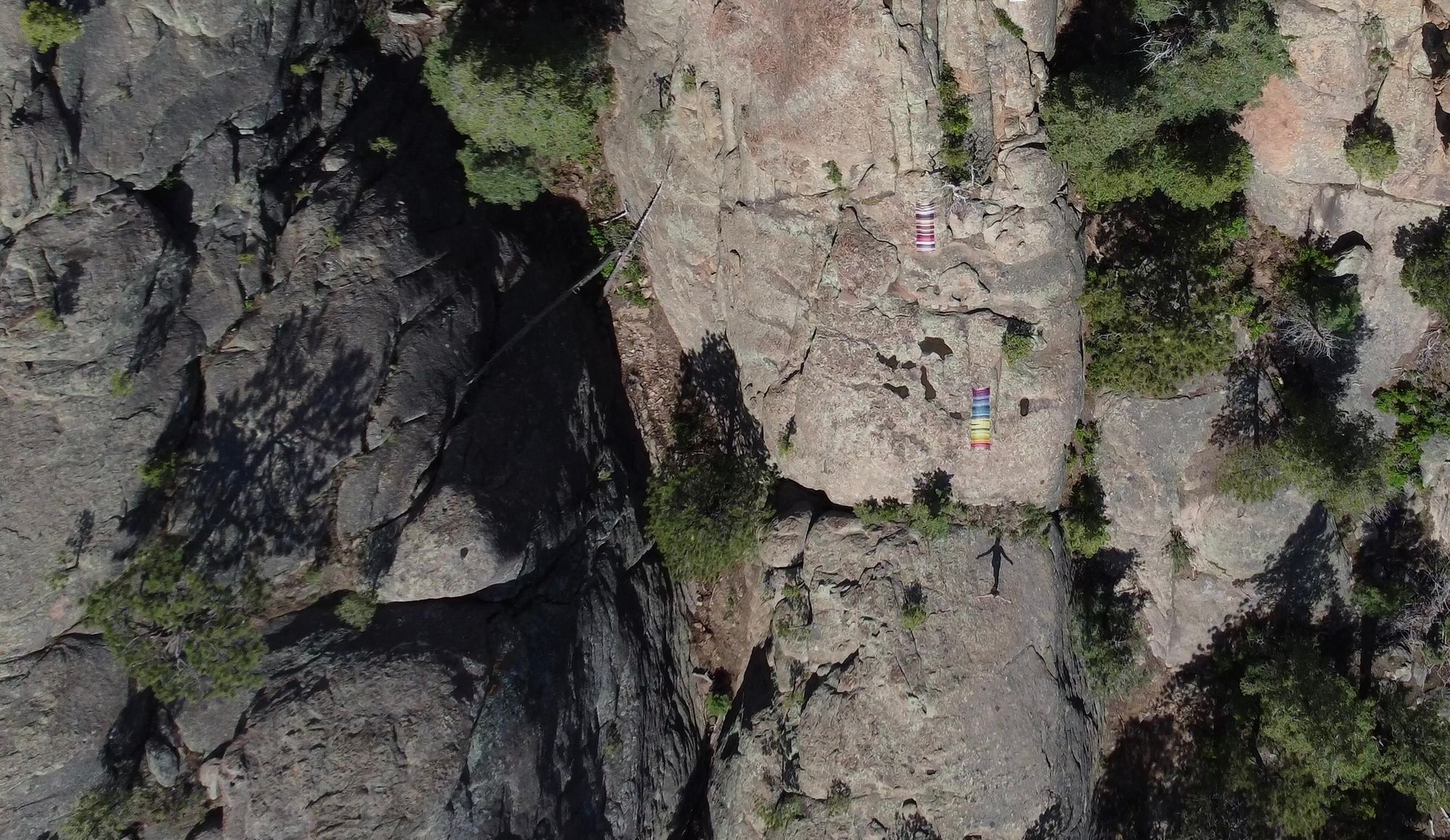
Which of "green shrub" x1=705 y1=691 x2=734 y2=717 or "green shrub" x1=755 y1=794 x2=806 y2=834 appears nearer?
"green shrub" x1=755 y1=794 x2=806 y2=834

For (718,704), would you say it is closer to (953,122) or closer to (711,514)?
(711,514)

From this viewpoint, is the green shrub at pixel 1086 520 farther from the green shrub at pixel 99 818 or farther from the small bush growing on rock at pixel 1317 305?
the green shrub at pixel 99 818

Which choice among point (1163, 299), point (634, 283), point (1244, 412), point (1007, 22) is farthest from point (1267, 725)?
point (634, 283)

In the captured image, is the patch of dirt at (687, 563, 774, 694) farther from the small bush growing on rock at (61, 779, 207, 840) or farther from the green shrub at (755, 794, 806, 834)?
the small bush growing on rock at (61, 779, 207, 840)

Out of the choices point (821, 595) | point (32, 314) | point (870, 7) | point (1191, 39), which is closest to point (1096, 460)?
point (821, 595)

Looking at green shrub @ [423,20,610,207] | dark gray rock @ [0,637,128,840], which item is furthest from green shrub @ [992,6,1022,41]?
dark gray rock @ [0,637,128,840]

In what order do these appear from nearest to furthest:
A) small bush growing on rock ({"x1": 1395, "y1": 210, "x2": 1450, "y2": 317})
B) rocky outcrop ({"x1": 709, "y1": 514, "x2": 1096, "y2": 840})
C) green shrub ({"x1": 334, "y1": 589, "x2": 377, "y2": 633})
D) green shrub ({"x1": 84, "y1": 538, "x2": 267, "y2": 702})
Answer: green shrub ({"x1": 84, "y1": 538, "x2": 267, "y2": 702}), green shrub ({"x1": 334, "y1": 589, "x2": 377, "y2": 633}), small bush growing on rock ({"x1": 1395, "y1": 210, "x2": 1450, "y2": 317}), rocky outcrop ({"x1": 709, "y1": 514, "x2": 1096, "y2": 840})

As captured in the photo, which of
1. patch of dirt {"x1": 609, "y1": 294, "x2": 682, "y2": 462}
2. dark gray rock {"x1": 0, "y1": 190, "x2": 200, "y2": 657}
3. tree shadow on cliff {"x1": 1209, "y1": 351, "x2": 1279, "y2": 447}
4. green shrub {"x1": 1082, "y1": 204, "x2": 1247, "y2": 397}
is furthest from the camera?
patch of dirt {"x1": 609, "y1": 294, "x2": 682, "y2": 462}
